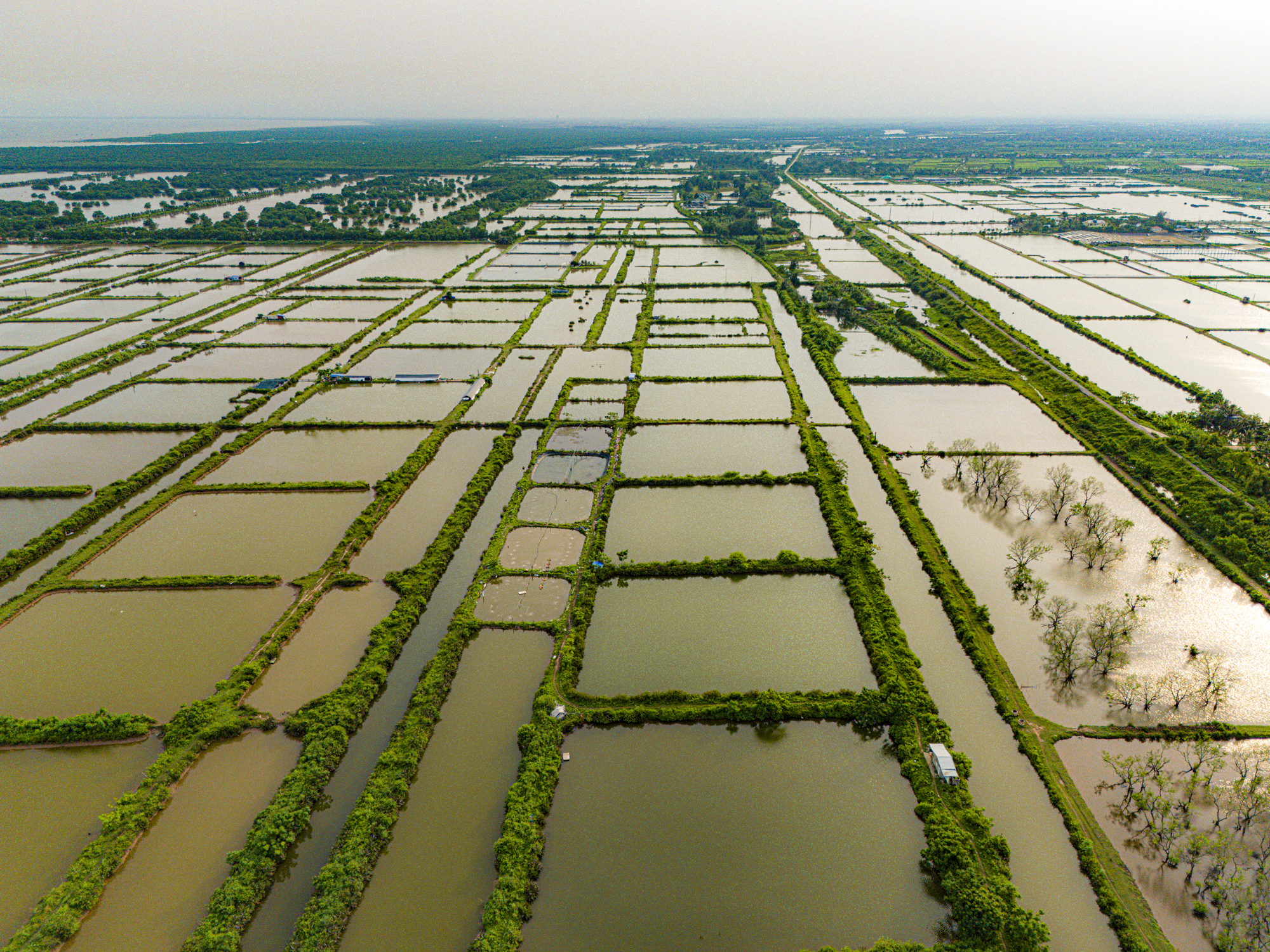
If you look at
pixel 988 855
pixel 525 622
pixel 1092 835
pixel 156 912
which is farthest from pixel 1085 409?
pixel 156 912

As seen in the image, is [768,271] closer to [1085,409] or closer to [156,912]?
[1085,409]

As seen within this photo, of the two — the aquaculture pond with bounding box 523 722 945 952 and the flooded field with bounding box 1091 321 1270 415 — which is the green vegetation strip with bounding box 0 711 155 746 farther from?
the flooded field with bounding box 1091 321 1270 415

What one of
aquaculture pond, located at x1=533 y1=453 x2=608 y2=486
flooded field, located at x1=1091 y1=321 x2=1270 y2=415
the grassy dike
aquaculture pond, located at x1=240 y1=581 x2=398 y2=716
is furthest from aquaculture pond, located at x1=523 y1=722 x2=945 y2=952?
flooded field, located at x1=1091 y1=321 x2=1270 y2=415

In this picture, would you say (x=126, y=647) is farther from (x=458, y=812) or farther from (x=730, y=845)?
(x=730, y=845)

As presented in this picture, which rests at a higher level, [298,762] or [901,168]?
[901,168]

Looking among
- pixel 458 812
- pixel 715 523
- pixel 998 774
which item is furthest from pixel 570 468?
pixel 998 774

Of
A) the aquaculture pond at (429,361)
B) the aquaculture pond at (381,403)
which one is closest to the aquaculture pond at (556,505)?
the aquaculture pond at (381,403)
